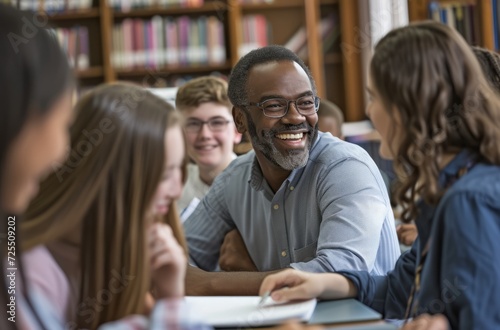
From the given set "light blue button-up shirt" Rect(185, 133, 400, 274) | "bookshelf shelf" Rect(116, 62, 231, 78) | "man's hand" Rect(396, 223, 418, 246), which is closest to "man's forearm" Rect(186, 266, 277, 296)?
"light blue button-up shirt" Rect(185, 133, 400, 274)

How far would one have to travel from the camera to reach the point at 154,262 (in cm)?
135

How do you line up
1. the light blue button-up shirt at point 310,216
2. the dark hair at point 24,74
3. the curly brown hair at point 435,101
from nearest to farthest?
the dark hair at point 24,74, the curly brown hair at point 435,101, the light blue button-up shirt at point 310,216

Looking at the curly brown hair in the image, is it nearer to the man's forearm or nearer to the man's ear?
the man's forearm

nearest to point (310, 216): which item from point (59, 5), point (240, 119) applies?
point (240, 119)

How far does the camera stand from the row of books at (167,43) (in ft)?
19.6

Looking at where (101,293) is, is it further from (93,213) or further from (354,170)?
(354,170)

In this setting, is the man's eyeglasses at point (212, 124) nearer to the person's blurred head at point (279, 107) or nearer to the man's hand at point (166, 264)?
the person's blurred head at point (279, 107)

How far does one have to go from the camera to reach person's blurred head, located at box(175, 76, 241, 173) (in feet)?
10.9

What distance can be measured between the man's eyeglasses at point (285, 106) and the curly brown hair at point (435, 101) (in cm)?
90

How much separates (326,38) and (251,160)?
12.3 ft

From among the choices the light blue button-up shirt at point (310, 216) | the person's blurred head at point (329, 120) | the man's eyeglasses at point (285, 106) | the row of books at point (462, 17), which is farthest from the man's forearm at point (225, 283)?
the row of books at point (462, 17)

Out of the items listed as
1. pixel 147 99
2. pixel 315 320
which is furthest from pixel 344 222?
pixel 147 99

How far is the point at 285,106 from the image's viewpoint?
236cm

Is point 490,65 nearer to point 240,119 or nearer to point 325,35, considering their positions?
point 240,119
